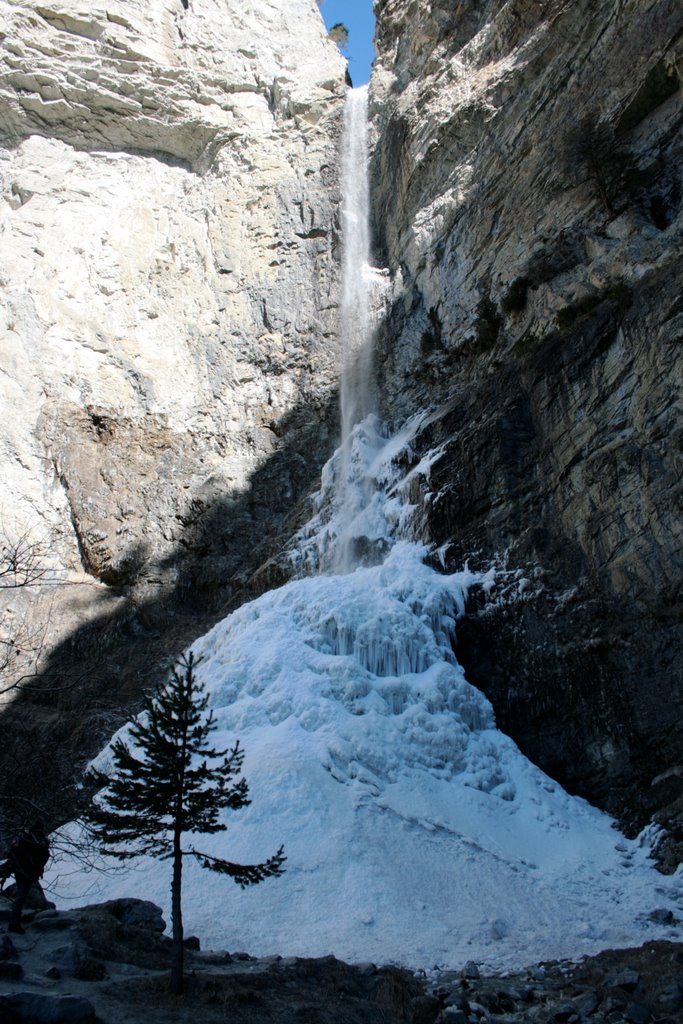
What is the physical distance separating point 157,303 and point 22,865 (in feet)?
87.6

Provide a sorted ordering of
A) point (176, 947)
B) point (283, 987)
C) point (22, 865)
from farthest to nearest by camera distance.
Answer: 1. point (22, 865)
2. point (283, 987)
3. point (176, 947)

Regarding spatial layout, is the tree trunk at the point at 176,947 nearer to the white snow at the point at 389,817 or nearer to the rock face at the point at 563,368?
the white snow at the point at 389,817

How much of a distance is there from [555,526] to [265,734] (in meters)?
7.12

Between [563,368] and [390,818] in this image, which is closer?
[390,818]

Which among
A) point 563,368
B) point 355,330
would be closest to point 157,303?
point 355,330

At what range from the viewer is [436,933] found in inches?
382

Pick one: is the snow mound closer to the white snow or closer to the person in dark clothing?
the white snow

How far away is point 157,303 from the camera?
31500 mm

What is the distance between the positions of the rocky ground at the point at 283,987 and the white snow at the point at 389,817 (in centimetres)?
73

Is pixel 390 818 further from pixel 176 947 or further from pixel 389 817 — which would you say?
pixel 176 947

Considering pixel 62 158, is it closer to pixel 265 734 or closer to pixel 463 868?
pixel 265 734

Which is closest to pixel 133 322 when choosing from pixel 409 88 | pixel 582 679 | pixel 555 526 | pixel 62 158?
pixel 62 158

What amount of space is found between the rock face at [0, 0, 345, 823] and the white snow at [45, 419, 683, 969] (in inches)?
363

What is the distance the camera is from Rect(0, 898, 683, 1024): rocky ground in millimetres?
6742
